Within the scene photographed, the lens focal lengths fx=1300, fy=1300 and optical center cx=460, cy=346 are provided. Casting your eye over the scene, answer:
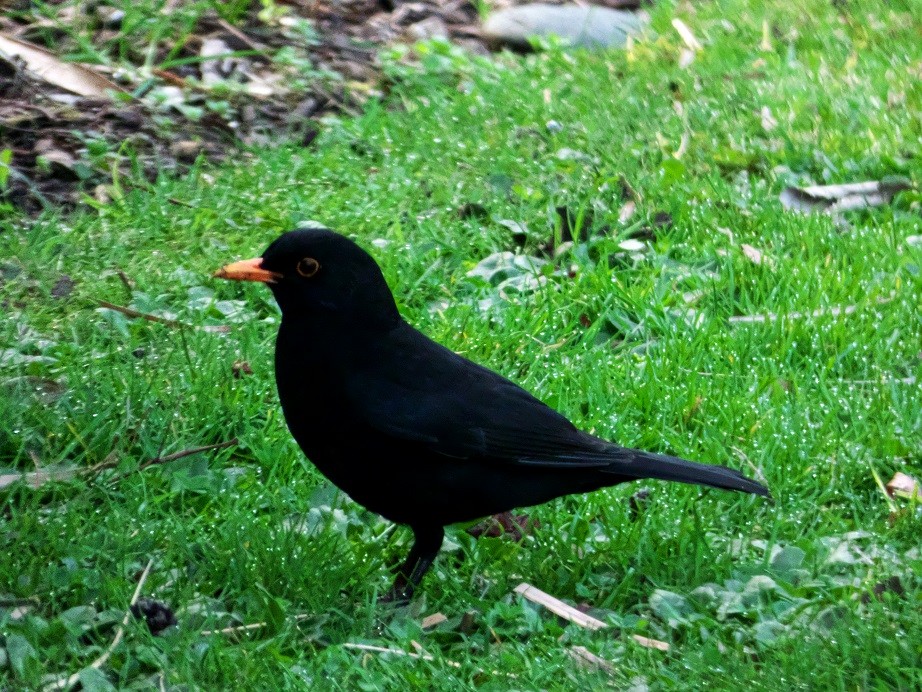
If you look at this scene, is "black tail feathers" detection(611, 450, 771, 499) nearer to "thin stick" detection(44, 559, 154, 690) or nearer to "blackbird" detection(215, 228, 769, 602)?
"blackbird" detection(215, 228, 769, 602)

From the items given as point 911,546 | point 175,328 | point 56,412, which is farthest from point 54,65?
point 911,546

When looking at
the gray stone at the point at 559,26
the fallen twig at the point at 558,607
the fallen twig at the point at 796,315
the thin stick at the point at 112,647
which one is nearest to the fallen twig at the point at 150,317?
the thin stick at the point at 112,647

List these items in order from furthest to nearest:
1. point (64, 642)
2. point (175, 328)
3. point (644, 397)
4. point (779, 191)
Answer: point (779, 191) → point (175, 328) → point (644, 397) → point (64, 642)

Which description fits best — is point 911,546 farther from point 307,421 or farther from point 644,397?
point 307,421

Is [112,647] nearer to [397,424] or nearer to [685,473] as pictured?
[397,424]

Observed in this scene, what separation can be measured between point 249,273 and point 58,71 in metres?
3.59

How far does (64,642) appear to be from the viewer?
3256 millimetres

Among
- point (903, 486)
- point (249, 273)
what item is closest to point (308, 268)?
point (249, 273)

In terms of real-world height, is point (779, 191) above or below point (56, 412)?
above

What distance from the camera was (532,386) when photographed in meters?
4.67

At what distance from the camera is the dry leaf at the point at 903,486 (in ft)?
13.4

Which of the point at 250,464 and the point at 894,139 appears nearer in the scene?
the point at 250,464

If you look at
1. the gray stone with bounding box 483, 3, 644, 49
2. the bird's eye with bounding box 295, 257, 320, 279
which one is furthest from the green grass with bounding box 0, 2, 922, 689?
the gray stone with bounding box 483, 3, 644, 49

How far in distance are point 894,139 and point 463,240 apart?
2.37 meters
